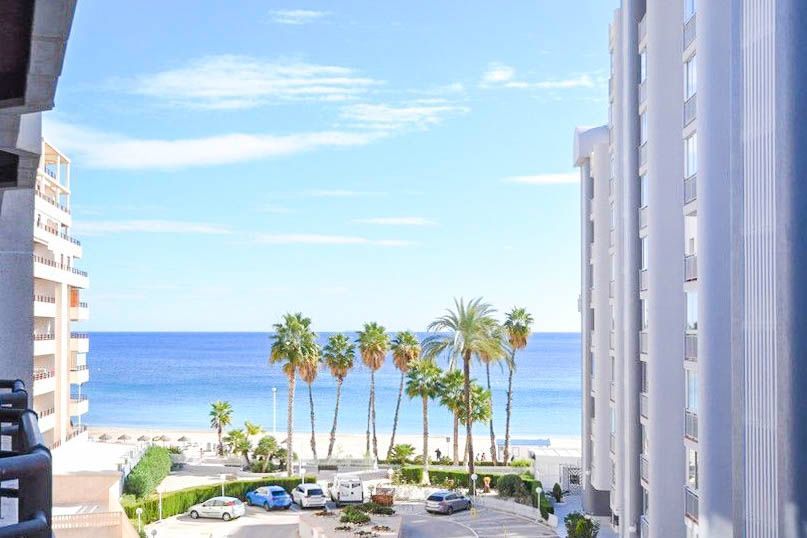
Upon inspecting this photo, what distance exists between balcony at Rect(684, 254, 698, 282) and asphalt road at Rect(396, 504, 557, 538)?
1855 cm

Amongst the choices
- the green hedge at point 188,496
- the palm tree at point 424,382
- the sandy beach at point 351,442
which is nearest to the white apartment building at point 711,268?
the green hedge at point 188,496

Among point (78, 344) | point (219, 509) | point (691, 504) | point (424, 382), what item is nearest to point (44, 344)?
point (78, 344)

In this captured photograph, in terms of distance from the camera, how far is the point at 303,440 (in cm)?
10125

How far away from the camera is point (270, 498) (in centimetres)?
4647

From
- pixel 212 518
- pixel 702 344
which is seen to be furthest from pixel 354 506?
pixel 702 344

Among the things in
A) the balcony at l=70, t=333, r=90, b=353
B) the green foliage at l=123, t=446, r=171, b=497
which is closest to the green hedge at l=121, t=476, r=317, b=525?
the green foliage at l=123, t=446, r=171, b=497

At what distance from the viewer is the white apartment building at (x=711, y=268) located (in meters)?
14.5

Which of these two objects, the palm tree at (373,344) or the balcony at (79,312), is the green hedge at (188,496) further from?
the palm tree at (373,344)

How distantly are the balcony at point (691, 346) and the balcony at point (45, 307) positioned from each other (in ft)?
91.6

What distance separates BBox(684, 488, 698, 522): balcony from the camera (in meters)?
22.6

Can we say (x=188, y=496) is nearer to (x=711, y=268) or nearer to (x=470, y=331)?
(x=470, y=331)

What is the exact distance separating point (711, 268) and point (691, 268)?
4185mm

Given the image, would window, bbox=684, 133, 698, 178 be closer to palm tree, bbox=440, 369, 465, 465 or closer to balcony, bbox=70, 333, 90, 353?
balcony, bbox=70, 333, 90, 353

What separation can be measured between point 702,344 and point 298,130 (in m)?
179
